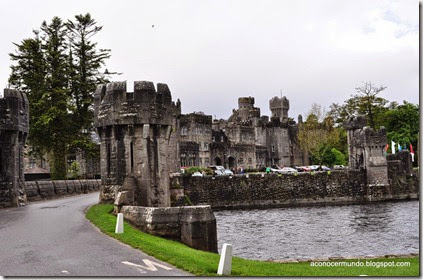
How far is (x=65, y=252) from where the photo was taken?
13500mm

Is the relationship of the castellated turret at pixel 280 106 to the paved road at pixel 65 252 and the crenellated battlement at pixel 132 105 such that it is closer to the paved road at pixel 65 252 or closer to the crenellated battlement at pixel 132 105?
the crenellated battlement at pixel 132 105

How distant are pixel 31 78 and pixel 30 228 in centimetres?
2977

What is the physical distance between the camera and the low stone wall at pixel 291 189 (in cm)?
5372

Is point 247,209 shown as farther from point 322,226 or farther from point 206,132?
point 206,132

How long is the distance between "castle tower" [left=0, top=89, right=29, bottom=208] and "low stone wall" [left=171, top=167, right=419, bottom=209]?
2723 centimetres

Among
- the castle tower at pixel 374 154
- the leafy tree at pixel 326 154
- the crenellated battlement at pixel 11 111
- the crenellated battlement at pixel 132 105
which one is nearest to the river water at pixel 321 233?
the crenellated battlement at pixel 132 105

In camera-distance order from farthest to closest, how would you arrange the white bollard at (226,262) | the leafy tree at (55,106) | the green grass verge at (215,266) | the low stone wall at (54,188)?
the leafy tree at (55,106)
the low stone wall at (54,188)
the green grass verge at (215,266)
the white bollard at (226,262)

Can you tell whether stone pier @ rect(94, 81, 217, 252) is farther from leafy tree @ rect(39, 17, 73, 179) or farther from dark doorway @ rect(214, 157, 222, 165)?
dark doorway @ rect(214, 157, 222, 165)

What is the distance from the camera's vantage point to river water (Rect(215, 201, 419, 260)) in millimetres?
23875

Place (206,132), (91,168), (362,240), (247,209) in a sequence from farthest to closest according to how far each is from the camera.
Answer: (206,132)
(91,168)
(247,209)
(362,240)

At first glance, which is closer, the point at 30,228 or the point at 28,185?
the point at 30,228

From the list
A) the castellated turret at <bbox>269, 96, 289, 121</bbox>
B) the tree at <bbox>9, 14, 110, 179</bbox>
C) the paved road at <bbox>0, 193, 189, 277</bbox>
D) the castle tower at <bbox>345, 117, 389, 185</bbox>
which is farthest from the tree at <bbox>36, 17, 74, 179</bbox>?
the castellated turret at <bbox>269, 96, 289, 121</bbox>

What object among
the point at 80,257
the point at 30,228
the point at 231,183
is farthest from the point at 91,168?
the point at 80,257

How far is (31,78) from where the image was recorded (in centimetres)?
4484
